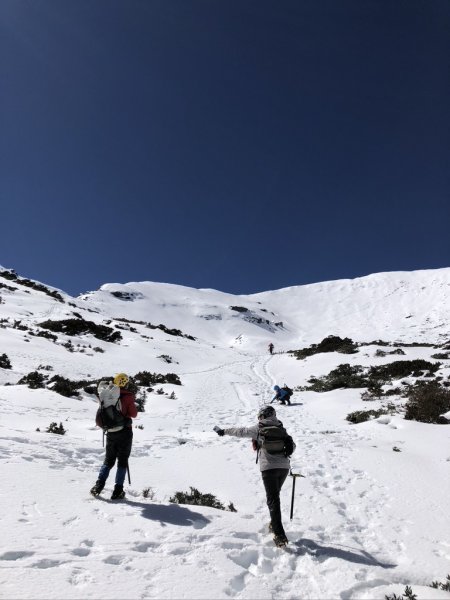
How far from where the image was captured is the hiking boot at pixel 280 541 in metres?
4.82

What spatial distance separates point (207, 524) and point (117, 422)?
6.62 feet

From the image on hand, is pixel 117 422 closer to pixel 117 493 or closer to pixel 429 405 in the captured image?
pixel 117 493

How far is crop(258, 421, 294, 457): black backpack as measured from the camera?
526 centimetres

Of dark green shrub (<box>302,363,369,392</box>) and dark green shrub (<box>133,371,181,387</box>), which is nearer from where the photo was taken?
dark green shrub (<box>302,363,369,392</box>)

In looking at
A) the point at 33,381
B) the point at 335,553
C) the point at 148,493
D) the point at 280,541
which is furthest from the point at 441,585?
the point at 33,381

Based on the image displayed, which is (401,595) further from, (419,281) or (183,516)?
(419,281)

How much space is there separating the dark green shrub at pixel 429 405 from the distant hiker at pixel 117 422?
1016 centimetres

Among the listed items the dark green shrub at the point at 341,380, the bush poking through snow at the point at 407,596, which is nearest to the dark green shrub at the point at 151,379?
the dark green shrub at the point at 341,380

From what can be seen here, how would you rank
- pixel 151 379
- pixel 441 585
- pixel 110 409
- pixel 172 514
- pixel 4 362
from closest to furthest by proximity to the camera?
pixel 441 585 < pixel 172 514 < pixel 110 409 < pixel 4 362 < pixel 151 379

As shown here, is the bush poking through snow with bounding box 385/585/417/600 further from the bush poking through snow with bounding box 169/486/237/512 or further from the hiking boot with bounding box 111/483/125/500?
the hiking boot with bounding box 111/483/125/500

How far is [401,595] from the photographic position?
3.99 m

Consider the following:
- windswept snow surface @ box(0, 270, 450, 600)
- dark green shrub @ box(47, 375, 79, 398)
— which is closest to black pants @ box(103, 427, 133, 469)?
windswept snow surface @ box(0, 270, 450, 600)

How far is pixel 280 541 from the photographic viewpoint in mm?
4855

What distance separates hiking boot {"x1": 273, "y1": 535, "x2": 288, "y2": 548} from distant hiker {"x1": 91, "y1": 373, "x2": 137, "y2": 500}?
2.45 m
